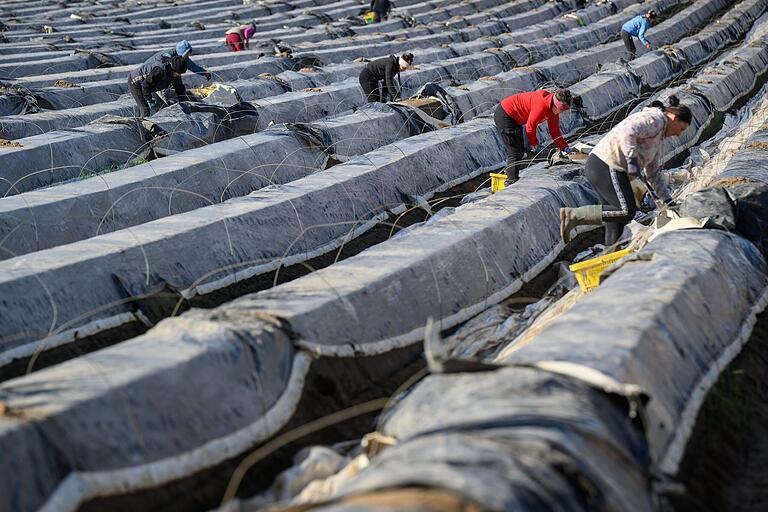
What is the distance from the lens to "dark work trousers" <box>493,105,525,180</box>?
782 centimetres

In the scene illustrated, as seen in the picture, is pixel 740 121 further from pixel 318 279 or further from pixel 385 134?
pixel 318 279

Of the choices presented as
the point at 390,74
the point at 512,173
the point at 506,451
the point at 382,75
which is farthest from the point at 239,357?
the point at 382,75

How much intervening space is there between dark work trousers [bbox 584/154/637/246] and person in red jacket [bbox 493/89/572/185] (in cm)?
144

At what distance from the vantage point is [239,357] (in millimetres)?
3943

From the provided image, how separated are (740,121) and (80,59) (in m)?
11.4

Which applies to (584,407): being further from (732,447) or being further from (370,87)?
(370,87)

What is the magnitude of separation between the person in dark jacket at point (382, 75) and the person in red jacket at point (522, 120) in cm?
317

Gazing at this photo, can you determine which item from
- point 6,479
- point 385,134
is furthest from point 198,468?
point 385,134

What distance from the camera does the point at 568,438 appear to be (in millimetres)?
2799

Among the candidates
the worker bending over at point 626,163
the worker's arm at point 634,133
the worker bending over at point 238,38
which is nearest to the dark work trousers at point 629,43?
the worker bending over at point 238,38

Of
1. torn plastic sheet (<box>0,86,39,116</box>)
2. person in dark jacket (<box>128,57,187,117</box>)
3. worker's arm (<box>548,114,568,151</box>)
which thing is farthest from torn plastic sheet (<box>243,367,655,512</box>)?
torn plastic sheet (<box>0,86,39,116</box>)

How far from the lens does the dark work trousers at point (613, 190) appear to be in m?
5.86

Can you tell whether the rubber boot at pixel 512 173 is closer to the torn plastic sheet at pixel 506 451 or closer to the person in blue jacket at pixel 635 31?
the torn plastic sheet at pixel 506 451

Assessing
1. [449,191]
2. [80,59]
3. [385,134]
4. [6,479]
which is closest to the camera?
[6,479]
